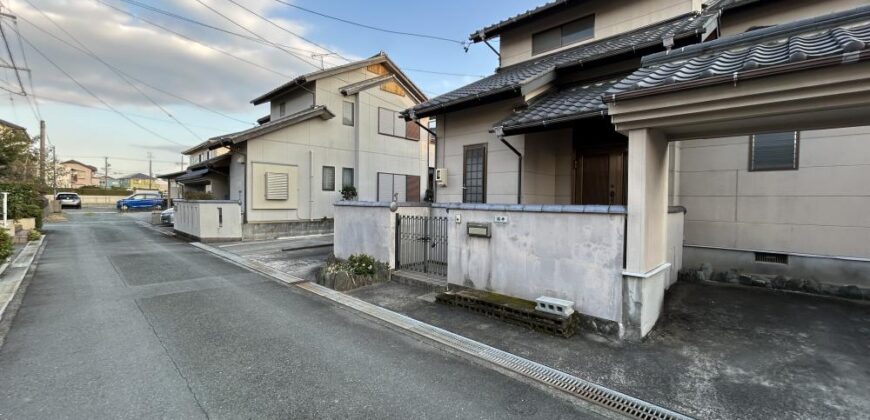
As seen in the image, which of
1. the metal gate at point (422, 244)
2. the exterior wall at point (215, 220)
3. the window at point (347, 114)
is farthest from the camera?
the window at point (347, 114)

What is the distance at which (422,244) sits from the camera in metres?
7.48

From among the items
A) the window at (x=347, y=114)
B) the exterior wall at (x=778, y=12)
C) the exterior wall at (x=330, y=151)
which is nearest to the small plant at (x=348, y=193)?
the exterior wall at (x=330, y=151)

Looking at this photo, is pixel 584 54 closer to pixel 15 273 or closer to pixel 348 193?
pixel 348 193

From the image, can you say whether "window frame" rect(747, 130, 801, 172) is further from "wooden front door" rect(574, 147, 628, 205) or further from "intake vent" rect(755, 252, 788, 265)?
"wooden front door" rect(574, 147, 628, 205)

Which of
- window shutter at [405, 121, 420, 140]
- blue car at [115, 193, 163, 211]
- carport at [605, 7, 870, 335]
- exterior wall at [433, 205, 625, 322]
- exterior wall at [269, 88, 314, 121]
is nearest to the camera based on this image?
carport at [605, 7, 870, 335]

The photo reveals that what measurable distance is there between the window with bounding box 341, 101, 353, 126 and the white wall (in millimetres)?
13047

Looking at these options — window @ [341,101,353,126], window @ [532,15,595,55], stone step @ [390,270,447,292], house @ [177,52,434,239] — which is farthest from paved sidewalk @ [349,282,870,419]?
window @ [341,101,353,126]

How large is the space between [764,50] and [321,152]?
46.8 feet

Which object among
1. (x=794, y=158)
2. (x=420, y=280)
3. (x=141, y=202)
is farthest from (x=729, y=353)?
(x=141, y=202)

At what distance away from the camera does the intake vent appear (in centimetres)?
627

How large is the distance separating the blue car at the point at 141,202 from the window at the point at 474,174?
35385 millimetres

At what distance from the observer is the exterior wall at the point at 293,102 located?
1546cm

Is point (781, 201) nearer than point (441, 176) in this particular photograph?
Yes

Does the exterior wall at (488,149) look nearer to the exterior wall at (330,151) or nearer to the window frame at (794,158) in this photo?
the window frame at (794,158)
